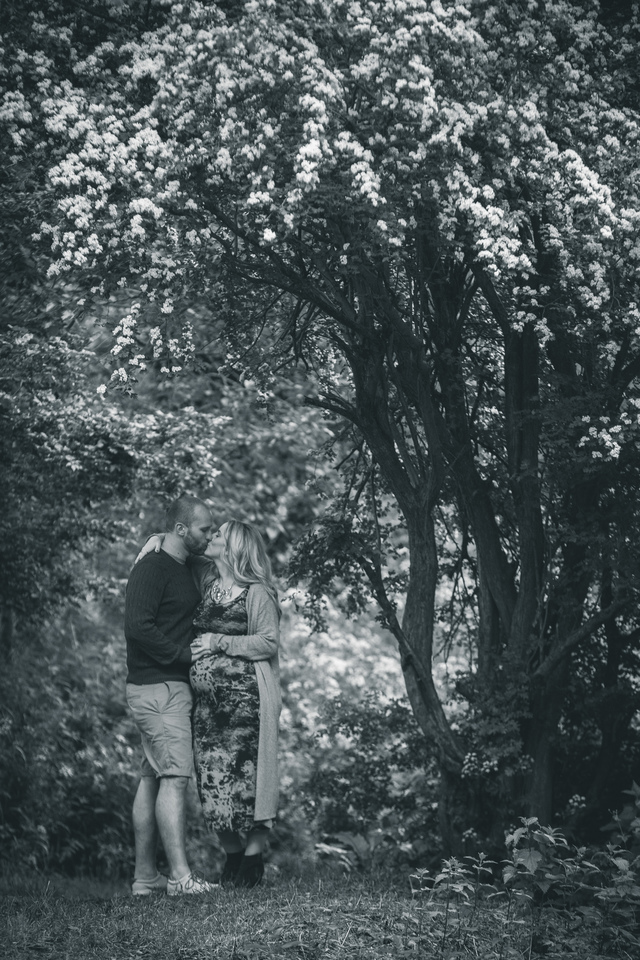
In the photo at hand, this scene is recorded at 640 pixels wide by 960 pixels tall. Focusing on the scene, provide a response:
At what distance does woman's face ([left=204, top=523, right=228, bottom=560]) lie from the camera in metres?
6.09

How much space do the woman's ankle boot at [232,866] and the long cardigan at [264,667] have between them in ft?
1.21

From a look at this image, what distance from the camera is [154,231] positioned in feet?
18.1

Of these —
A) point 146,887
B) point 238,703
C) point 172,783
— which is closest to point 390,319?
point 238,703

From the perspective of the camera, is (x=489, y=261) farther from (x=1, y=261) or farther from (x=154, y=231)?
(x=1, y=261)

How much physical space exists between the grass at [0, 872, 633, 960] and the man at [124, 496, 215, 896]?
0.34m

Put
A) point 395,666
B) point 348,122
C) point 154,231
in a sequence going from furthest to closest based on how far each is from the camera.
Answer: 1. point 395,666
2. point 154,231
3. point 348,122

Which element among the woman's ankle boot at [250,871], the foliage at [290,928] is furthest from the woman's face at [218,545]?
the foliage at [290,928]

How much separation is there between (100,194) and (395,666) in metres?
10.7

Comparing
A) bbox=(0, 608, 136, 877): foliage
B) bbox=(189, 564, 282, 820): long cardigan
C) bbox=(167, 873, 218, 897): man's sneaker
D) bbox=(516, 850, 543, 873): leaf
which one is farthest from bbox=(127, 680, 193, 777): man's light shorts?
bbox=(0, 608, 136, 877): foliage

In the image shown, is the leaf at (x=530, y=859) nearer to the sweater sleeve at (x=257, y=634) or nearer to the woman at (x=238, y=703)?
the woman at (x=238, y=703)

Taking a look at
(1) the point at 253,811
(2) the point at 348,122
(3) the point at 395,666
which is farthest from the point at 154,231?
(3) the point at 395,666

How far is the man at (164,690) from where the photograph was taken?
5.76 meters

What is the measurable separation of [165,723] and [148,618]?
579 millimetres

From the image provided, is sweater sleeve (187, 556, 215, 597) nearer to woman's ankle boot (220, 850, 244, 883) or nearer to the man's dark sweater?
the man's dark sweater
